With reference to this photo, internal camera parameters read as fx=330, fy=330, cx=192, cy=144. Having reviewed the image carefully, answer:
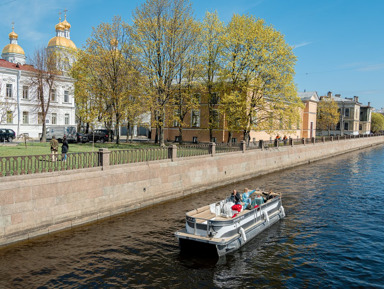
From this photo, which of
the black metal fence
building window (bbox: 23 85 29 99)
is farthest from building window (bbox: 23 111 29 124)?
the black metal fence

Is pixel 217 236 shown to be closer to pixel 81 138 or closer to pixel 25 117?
pixel 81 138

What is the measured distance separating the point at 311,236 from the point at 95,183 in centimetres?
1074

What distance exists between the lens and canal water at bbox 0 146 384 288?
35.6 feet

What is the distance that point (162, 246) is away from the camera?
13633 millimetres

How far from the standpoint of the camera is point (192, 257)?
12.7 m

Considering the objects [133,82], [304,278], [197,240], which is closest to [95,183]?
[197,240]

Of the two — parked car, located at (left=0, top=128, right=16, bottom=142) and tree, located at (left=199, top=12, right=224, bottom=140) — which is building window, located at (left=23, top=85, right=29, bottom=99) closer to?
parked car, located at (left=0, top=128, right=16, bottom=142)

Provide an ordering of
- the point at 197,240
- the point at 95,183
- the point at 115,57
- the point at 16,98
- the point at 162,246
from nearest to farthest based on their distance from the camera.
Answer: the point at 197,240
the point at 162,246
the point at 95,183
the point at 115,57
the point at 16,98

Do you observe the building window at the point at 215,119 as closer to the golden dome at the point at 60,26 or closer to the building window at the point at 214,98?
the building window at the point at 214,98

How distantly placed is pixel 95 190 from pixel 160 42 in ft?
72.1

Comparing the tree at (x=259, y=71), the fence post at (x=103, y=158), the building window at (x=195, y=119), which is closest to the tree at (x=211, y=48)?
the tree at (x=259, y=71)

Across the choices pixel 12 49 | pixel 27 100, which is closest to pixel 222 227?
pixel 27 100

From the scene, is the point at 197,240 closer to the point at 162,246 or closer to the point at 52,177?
the point at 162,246

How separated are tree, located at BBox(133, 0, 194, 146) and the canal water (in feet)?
58.5
